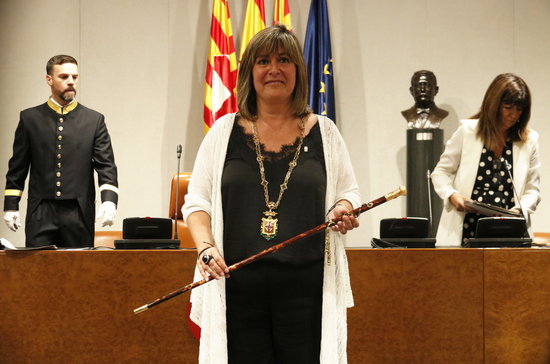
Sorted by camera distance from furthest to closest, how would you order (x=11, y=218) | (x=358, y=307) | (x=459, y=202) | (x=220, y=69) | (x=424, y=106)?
(x=220, y=69) → (x=424, y=106) → (x=11, y=218) → (x=459, y=202) → (x=358, y=307)

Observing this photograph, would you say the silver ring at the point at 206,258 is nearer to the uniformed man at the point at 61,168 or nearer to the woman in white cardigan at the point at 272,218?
the woman in white cardigan at the point at 272,218

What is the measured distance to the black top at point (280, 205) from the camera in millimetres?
1733

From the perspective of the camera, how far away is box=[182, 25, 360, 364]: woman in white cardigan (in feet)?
5.64

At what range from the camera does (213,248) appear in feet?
5.66

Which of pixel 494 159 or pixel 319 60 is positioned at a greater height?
pixel 319 60

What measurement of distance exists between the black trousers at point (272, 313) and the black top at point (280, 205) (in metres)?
0.04

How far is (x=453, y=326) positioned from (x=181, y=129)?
3475mm

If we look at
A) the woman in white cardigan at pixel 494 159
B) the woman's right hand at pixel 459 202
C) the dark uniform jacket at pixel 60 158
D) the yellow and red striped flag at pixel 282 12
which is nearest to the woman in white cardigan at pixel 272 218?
the woman's right hand at pixel 459 202

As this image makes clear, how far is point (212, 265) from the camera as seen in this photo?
1.67 meters

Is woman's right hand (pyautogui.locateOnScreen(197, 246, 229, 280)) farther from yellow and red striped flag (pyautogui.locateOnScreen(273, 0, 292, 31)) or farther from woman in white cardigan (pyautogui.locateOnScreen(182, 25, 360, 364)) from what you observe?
yellow and red striped flag (pyautogui.locateOnScreen(273, 0, 292, 31))

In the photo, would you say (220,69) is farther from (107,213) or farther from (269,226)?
(269,226)

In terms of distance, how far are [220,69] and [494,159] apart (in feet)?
8.88

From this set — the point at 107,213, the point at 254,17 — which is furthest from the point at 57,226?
the point at 254,17

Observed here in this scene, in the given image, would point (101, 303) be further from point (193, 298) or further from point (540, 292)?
point (540, 292)
